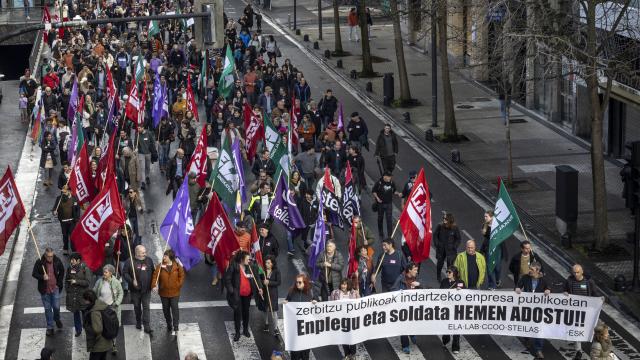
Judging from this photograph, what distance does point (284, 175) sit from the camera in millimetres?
28047

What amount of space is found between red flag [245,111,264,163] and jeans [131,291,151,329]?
12361 millimetres

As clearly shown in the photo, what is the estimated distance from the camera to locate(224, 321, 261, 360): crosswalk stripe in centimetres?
2247

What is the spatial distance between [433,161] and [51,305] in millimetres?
16520

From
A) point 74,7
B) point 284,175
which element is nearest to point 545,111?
point 284,175

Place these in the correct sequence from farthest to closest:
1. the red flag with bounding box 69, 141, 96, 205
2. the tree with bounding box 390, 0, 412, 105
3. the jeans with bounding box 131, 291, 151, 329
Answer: the tree with bounding box 390, 0, 412, 105, the red flag with bounding box 69, 141, 96, 205, the jeans with bounding box 131, 291, 151, 329

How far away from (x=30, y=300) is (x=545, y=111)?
2238cm

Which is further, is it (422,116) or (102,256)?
(422,116)

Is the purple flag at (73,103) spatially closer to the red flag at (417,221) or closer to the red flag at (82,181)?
the red flag at (82,181)

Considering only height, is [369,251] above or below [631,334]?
above

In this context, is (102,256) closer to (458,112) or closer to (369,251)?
(369,251)

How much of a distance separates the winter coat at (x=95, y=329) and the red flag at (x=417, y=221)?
644 cm

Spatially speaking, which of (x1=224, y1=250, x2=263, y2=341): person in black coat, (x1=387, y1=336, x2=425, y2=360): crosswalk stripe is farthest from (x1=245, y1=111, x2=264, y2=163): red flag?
(x1=387, y1=336, x2=425, y2=360): crosswalk stripe

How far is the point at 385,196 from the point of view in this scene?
28.9 m

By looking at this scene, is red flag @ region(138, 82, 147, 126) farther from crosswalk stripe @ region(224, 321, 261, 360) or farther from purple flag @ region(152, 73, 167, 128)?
crosswalk stripe @ region(224, 321, 261, 360)
